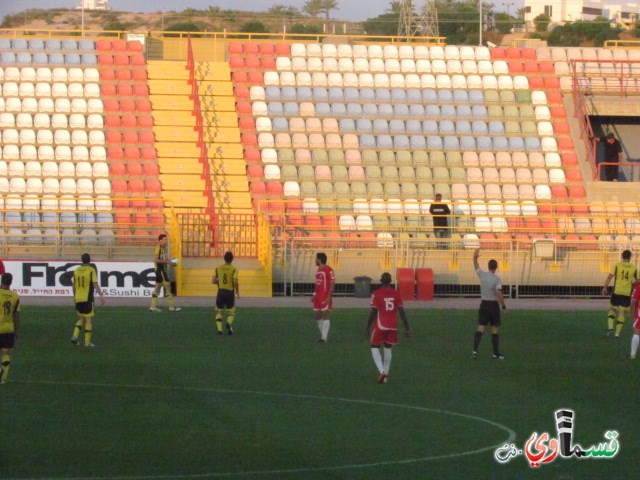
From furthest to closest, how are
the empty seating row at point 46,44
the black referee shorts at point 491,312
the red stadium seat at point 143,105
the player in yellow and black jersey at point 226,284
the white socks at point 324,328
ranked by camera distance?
the empty seating row at point 46,44 < the red stadium seat at point 143,105 < the player in yellow and black jersey at point 226,284 < the white socks at point 324,328 < the black referee shorts at point 491,312

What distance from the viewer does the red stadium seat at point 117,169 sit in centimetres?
3900

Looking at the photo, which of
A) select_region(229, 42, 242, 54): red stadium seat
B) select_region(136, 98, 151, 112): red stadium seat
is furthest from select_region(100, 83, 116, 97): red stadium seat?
select_region(229, 42, 242, 54): red stadium seat

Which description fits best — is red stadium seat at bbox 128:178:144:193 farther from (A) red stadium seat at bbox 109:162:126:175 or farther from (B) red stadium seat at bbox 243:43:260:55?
(B) red stadium seat at bbox 243:43:260:55

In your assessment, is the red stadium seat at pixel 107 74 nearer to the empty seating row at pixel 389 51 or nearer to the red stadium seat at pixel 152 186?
the red stadium seat at pixel 152 186

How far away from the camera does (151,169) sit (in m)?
39.4

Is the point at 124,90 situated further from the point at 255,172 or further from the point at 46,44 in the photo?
the point at 255,172

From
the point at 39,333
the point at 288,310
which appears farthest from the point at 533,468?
the point at 288,310

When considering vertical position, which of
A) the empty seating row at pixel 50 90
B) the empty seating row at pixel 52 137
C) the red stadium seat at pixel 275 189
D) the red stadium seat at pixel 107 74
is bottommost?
the red stadium seat at pixel 275 189

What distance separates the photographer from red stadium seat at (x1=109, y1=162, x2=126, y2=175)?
3900 centimetres

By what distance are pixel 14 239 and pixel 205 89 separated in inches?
429

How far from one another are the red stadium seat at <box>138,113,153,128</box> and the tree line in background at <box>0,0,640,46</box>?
34.2 metres

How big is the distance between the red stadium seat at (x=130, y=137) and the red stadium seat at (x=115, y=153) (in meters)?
0.69

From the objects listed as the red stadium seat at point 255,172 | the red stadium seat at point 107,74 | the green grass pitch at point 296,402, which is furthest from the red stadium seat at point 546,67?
the green grass pitch at point 296,402

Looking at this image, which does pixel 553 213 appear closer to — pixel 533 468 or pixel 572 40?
pixel 533 468
